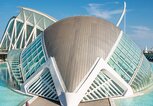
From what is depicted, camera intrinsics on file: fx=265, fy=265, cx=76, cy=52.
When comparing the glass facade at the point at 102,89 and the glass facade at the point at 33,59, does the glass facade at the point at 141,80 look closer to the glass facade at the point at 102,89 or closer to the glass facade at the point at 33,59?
the glass facade at the point at 102,89

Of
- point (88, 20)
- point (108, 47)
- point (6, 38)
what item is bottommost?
point (6, 38)

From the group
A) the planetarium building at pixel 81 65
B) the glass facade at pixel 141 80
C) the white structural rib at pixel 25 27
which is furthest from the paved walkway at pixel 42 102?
the white structural rib at pixel 25 27

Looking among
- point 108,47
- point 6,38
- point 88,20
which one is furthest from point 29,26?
point 108,47

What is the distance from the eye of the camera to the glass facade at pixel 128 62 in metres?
19.3

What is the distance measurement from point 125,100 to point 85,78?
125 inches

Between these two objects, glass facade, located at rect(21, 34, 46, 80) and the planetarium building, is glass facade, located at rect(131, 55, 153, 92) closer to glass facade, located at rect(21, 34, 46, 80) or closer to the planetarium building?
the planetarium building

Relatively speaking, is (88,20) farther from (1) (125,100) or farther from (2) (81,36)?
(1) (125,100)

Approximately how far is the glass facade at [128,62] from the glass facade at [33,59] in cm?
526

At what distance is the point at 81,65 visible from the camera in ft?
59.6

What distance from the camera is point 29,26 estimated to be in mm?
50219

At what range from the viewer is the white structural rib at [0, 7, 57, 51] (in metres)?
47.8

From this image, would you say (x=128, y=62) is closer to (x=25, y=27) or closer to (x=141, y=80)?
(x=141, y=80)

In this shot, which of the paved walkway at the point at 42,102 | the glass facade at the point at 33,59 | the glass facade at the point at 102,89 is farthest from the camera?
the glass facade at the point at 33,59

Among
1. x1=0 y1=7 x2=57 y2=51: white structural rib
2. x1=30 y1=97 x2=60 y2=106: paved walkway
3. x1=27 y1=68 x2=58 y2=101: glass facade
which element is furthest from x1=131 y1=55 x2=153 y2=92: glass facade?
x1=0 y1=7 x2=57 y2=51: white structural rib
